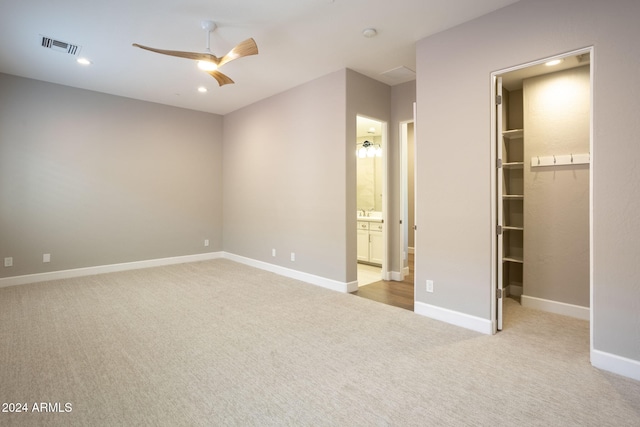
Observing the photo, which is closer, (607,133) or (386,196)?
(607,133)

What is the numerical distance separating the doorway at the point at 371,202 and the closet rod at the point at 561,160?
6.51ft

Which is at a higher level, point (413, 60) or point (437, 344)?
point (413, 60)

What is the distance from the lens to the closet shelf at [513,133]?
3.95 meters

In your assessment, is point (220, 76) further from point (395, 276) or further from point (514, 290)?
point (514, 290)

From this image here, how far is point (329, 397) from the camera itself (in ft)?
6.72

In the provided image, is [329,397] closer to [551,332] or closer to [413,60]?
[551,332]

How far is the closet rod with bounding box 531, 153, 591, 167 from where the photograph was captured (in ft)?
11.3

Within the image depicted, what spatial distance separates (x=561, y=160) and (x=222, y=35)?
13.3 feet

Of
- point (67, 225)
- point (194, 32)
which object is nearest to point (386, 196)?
point (194, 32)

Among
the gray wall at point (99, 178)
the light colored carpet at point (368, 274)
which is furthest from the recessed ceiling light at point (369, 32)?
the gray wall at point (99, 178)

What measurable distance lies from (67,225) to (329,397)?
525 centimetres

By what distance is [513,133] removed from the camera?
4.10 metres

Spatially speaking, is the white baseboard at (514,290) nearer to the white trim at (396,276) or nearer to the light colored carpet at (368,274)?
the white trim at (396,276)

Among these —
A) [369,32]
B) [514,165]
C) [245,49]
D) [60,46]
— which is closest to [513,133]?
[514,165]
